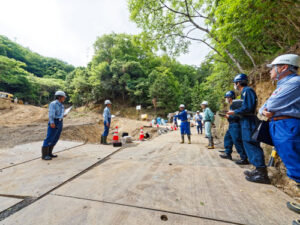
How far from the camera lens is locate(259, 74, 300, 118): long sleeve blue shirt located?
1.51m

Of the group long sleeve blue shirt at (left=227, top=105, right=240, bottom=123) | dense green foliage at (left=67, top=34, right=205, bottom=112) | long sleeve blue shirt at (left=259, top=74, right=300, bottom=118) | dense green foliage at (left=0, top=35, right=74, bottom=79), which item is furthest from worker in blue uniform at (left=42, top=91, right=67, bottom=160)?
dense green foliage at (left=0, top=35, right=74, bottom=79)

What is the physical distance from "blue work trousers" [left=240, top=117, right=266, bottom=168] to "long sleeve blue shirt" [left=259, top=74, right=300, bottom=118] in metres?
0.96

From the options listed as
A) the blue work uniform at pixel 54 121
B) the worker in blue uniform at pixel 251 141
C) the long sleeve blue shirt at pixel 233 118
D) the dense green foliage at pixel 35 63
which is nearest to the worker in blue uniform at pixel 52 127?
the blue work uniform at pixel 54 121

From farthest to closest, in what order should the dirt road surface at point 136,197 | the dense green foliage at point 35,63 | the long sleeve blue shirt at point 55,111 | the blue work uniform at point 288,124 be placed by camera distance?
1. the dense green foliage at point 35,63
2. the long sleeve blue shirt at point 55,111
3. the blue work uniform at point 288,124
4. the dirt road surface at point 136,197

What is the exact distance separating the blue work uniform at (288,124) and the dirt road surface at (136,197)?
575mm

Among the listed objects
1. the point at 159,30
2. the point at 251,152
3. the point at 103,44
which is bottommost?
the point at 251,152

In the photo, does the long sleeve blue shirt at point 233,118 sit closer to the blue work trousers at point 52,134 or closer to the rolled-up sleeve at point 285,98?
the rolled-up sleeve at point 285,98

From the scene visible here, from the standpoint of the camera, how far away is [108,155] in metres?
3.68

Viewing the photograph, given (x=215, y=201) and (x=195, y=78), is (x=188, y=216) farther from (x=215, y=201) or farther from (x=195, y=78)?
(x=195, y=78)

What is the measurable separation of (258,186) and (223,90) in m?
8.63

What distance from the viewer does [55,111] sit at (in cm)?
341

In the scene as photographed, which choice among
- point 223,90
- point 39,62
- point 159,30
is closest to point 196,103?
point 223,90

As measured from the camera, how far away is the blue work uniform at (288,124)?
143 cm

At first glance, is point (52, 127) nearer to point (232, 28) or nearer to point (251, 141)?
point (251, 141)
